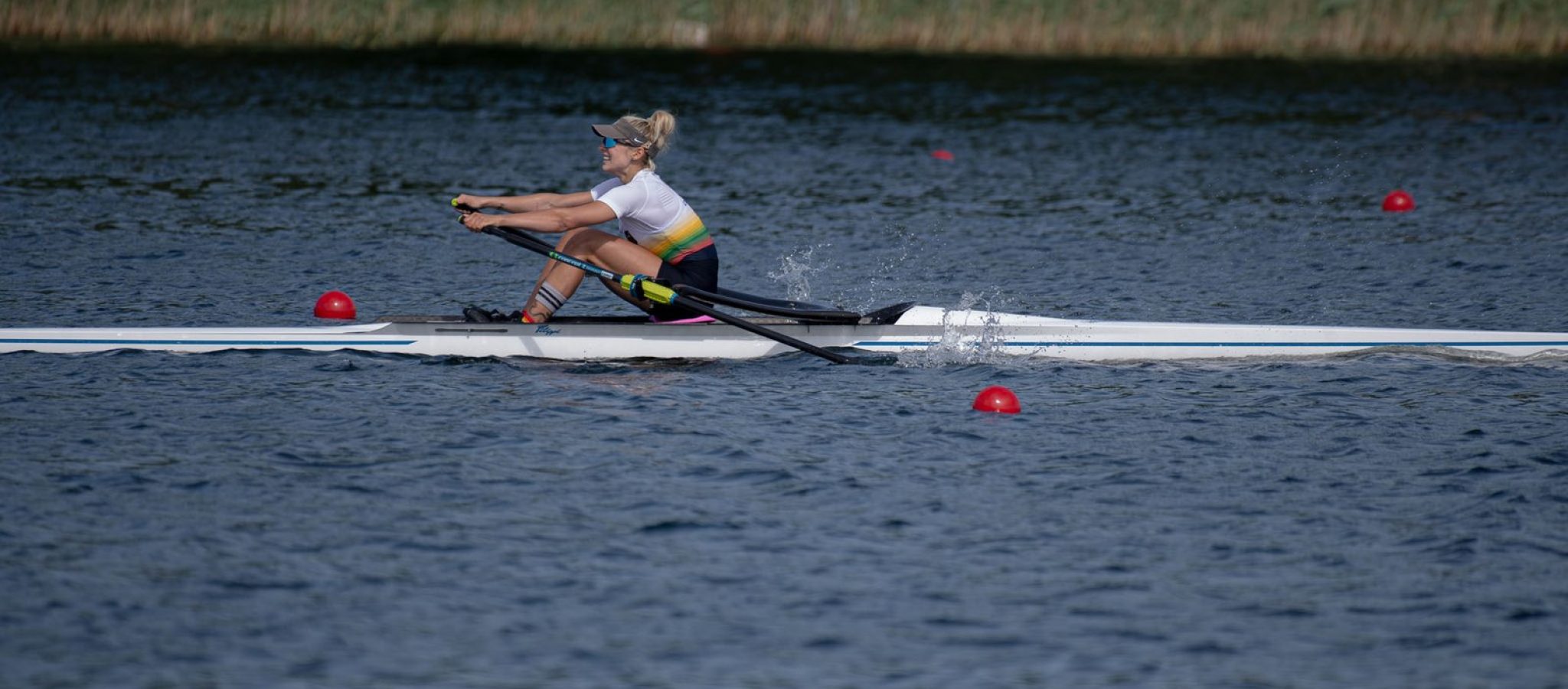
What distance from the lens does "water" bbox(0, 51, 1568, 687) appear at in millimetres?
6535

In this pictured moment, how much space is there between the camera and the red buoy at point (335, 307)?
12.9 m

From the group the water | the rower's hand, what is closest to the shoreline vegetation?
the water

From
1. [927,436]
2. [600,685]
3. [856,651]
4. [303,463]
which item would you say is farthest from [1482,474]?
[303,463]

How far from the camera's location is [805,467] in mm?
8875

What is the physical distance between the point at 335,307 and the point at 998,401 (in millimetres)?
5461

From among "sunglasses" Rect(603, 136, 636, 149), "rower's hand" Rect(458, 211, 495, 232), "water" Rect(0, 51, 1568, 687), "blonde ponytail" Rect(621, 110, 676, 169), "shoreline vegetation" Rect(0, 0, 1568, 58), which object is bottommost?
"water" Rect(0, 51, 1568, 687)

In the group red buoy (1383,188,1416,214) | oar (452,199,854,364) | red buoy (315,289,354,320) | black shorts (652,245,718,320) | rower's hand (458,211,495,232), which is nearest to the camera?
rower's hand (458,211,495,232)

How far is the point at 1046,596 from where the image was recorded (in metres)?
7.03

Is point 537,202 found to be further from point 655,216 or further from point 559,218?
point 655,216

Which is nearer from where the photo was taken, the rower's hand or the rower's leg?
the rower's hand

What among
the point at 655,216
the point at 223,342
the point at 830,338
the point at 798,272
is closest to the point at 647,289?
the point at 655,216

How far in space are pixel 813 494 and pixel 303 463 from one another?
2619 mm

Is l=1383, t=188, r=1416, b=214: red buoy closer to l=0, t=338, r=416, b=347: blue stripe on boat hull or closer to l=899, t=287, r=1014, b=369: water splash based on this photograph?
l=899, t=287, r=1014, b=369: water splash

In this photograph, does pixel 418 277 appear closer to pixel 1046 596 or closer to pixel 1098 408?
pixel 1098 408
